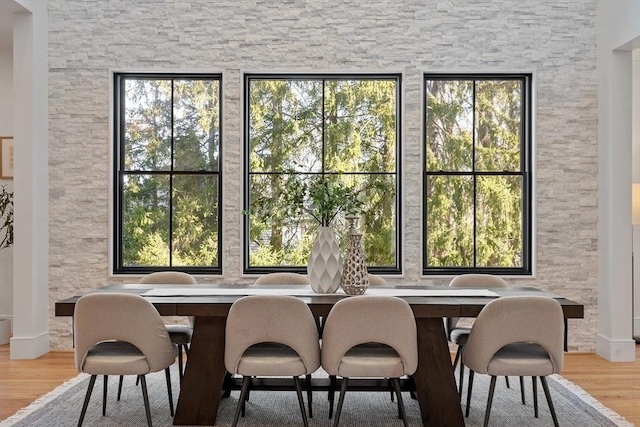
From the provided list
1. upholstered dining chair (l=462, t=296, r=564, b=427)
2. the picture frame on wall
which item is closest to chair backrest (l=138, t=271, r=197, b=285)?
upholstered dining chair (l=462, t=296, r=564, b=427)

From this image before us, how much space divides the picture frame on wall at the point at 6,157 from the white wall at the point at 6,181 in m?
0.06

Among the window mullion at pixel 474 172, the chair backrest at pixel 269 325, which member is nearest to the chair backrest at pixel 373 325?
the chair backrest at pixel 269 325

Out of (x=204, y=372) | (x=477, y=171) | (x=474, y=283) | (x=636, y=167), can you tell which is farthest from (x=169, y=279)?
(x=636, y=167)

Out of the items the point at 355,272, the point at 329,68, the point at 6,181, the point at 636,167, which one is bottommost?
the point at 355,272

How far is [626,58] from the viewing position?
5441mm

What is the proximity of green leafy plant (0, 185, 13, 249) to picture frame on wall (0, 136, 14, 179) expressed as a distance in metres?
0.14

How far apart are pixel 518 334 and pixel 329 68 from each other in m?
3.35

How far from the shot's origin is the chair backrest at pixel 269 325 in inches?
126

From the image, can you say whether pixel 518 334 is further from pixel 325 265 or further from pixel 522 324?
pixel 325 265

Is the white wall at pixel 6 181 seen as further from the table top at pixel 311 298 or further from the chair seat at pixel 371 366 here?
the chair seat at pixel 371 366

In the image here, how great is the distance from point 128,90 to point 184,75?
23.4 inches

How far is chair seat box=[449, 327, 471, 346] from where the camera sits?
3.95 meters

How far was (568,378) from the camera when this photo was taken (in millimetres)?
4738

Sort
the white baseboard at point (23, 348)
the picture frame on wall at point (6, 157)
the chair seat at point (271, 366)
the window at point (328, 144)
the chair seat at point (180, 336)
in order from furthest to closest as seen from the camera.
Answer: the picture frame on wall at point (6, 157)
the window at point (328, 144)
the white baseboard at point (23, 348)
the chair seat at point (180, 336)
the chair seat at point (271, 366)
